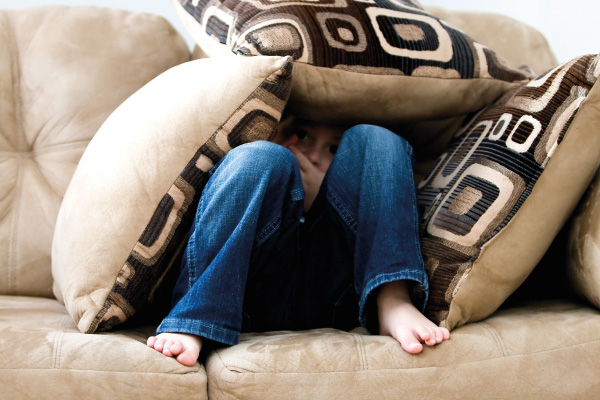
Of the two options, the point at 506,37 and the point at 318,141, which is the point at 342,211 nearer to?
the point at 318,141

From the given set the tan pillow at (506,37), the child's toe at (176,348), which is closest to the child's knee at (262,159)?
the child's toe at (176,348)

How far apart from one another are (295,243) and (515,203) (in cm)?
29

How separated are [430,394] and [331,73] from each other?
1.50 feet

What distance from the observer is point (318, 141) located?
97cm

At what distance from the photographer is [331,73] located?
2.73 feet

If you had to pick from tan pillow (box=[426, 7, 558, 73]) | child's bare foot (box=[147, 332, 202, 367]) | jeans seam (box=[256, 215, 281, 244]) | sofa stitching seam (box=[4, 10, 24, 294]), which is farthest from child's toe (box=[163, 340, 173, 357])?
tan pillow (box=[426, 7, 558, 73])

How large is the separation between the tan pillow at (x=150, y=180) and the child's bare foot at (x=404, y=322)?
0.89 feet

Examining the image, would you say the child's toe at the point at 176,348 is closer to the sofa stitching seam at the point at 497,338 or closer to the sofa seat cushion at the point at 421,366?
the sofa seat cushion at the point at 421,366

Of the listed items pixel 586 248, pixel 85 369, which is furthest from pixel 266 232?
pixel 586 248

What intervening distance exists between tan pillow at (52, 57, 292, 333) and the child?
0.04 metres

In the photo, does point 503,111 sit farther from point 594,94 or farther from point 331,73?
point 331,73

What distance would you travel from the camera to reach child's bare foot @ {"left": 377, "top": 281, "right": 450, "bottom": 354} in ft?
2.17

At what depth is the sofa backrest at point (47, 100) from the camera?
1028 mm

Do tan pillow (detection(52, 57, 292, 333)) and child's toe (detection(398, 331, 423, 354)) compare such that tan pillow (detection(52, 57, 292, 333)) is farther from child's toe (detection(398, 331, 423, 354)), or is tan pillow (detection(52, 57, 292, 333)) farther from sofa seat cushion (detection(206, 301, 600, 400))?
child's toe (detection(398, 331, 423, 354))
